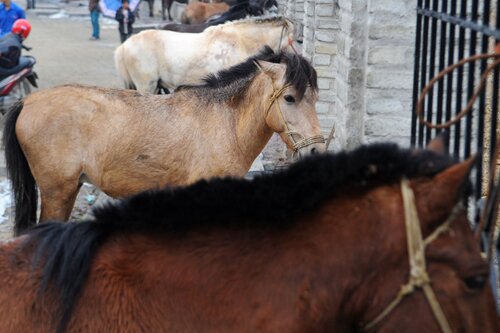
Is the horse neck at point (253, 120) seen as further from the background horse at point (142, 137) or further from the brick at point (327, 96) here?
the brick at point (327, 96)

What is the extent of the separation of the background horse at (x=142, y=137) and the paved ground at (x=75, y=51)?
4.67ft

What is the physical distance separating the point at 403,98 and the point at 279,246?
502cm

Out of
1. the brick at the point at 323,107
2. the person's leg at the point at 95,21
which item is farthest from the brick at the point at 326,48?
the person's leg at the point at 95,21

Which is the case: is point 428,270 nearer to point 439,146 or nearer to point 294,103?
point 439,146

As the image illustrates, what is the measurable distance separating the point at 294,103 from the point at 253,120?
1.21 feet

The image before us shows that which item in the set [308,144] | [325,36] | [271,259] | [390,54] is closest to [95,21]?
[325,36]

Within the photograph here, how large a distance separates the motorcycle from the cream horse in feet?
4.55

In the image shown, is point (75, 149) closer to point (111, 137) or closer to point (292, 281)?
point (111, 137)

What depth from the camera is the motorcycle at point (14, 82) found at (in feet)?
40.3

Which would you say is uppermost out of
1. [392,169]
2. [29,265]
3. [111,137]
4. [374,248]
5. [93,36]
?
[392,169]

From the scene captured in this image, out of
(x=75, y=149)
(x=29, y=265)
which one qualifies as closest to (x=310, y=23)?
(x=75, y=149)

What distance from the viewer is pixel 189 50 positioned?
13000 millimetres

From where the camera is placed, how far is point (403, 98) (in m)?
7.12

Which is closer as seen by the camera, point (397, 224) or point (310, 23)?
point (397, 224)
